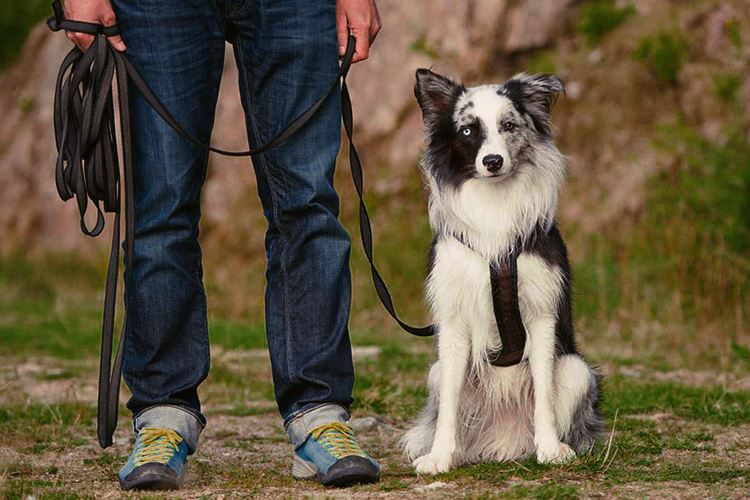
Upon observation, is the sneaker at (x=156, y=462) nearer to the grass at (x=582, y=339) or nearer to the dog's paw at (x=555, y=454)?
the grass at (x=582, y=339)

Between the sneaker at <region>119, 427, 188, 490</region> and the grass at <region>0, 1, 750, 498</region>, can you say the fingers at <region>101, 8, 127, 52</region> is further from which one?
the grass at <region>0, 1, 750, 498</region>

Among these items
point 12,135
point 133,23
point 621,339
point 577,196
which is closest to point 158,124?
point 133,23

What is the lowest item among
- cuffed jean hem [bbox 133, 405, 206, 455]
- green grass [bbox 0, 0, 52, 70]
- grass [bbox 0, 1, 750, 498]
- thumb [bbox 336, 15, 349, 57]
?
grass [bbox 0, 1, 750, 498]

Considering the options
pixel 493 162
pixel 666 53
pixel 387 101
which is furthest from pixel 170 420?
pixel 387 101

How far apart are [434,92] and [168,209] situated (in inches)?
43.8

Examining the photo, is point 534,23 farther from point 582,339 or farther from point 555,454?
point 555,454

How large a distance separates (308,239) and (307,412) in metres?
0.56

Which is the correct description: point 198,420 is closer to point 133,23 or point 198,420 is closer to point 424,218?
point 133,23

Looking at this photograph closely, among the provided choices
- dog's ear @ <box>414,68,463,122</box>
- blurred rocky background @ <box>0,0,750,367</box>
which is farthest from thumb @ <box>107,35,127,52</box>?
blurred rocky background @ <box>0,0,750,367</box>

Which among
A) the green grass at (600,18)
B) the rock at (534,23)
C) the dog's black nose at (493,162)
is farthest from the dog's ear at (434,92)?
the rock at (534,23)

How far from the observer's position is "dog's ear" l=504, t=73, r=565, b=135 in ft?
12.5

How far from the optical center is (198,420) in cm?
349

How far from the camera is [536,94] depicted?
3828 millimetres

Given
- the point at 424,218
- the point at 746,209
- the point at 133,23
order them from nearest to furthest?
the point at 133,23 → the point at 746,209 → the point at 424,218
